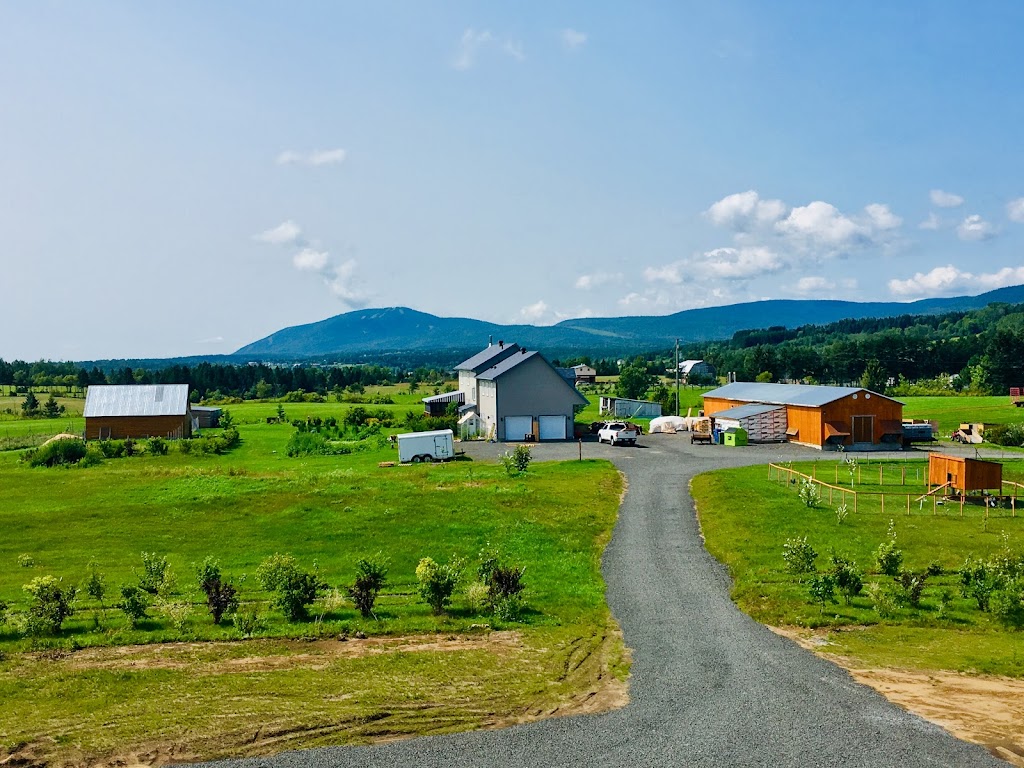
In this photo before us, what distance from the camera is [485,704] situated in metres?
15.4

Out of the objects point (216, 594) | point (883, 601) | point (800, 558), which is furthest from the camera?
point (800, 558)

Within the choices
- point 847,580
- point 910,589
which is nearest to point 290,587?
point 847,580

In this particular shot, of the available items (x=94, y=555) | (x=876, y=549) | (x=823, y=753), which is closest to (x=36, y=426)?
(x=94, y=555)

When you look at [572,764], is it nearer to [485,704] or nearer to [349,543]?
[485,704]

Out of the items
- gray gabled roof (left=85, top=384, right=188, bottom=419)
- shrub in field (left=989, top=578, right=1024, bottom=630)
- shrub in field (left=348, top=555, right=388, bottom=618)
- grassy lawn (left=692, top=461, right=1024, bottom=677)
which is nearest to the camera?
grassy lawn (left=692, top=461, right=1024, bottom=677)

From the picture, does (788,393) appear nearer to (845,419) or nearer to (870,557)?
(845,419)

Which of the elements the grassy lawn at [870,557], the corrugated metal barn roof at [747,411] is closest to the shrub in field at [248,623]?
the grassy lawn at [870,557]

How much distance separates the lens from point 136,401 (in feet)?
226

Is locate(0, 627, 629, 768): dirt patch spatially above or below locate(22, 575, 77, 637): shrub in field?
below

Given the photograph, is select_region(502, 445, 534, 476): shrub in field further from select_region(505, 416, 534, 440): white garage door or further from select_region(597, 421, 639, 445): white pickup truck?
select_region(505, 416, 534, 440): white garage door

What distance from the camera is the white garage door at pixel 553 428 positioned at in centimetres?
6334

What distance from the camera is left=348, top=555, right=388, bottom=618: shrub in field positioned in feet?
69.6

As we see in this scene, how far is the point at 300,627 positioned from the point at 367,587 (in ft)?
6.54

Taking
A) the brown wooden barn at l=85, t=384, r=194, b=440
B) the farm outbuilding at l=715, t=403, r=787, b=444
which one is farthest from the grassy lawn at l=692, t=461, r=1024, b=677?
the brown wooden barn at l=85, t=384, r=194, b=440
